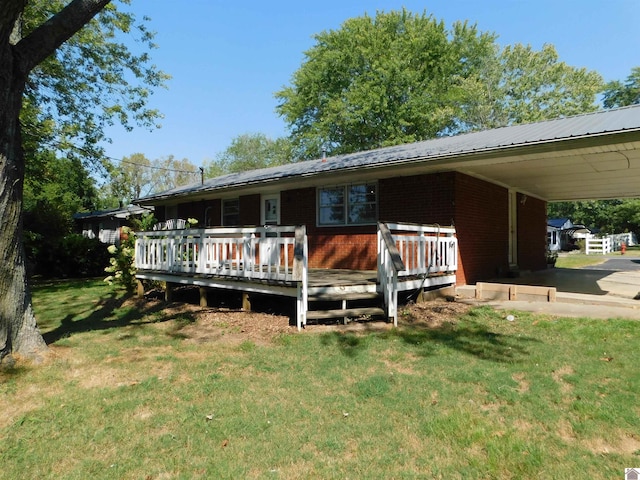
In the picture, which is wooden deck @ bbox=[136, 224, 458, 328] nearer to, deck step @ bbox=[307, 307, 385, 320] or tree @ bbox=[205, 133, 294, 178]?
deck step @ bbox=[307, 307, 385, 320]

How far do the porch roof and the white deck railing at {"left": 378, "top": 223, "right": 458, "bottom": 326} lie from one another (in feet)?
4.84

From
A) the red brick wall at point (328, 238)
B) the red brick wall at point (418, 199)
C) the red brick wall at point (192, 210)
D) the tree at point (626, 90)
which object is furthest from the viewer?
the tree at point (626, 90)

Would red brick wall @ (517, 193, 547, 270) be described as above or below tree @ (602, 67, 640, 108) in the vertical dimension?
below

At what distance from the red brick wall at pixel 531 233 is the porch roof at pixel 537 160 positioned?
813mm

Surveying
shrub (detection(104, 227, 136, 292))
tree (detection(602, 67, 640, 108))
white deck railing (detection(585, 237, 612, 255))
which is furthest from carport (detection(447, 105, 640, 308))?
tree (detection(602, 67, 640, 108))

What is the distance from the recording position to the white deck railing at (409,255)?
6.36m

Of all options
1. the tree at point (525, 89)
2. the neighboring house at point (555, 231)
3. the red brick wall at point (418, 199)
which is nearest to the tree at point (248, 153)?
the tree at point (525, 89)

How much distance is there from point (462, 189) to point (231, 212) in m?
7.99

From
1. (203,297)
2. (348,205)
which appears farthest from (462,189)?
(203,297)

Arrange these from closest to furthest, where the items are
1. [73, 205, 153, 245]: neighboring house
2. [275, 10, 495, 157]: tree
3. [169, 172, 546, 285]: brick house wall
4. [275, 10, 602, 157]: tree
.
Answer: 1. [169, 172, 546, 285]: brick house wall
2. [73, 205, 153, 245]: neighboring house
3. [275, 10, 495, 157]: tree
4. [275, 10, 602, 157]: tree

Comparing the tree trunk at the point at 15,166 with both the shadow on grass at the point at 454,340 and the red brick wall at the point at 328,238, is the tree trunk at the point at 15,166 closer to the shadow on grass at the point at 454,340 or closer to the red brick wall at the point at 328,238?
the shadow on grass at the point at 454,340

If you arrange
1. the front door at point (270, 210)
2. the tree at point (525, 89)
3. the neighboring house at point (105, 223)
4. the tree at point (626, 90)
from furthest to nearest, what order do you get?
the tree at point (626, 90)
the tree at point (525, 89)
the neighboring house at point (105, 223)
the front door at point (270, 210)

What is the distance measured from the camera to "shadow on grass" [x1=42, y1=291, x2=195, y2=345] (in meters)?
6.27

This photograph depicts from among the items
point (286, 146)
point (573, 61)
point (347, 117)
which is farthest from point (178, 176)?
point (573, 61)
